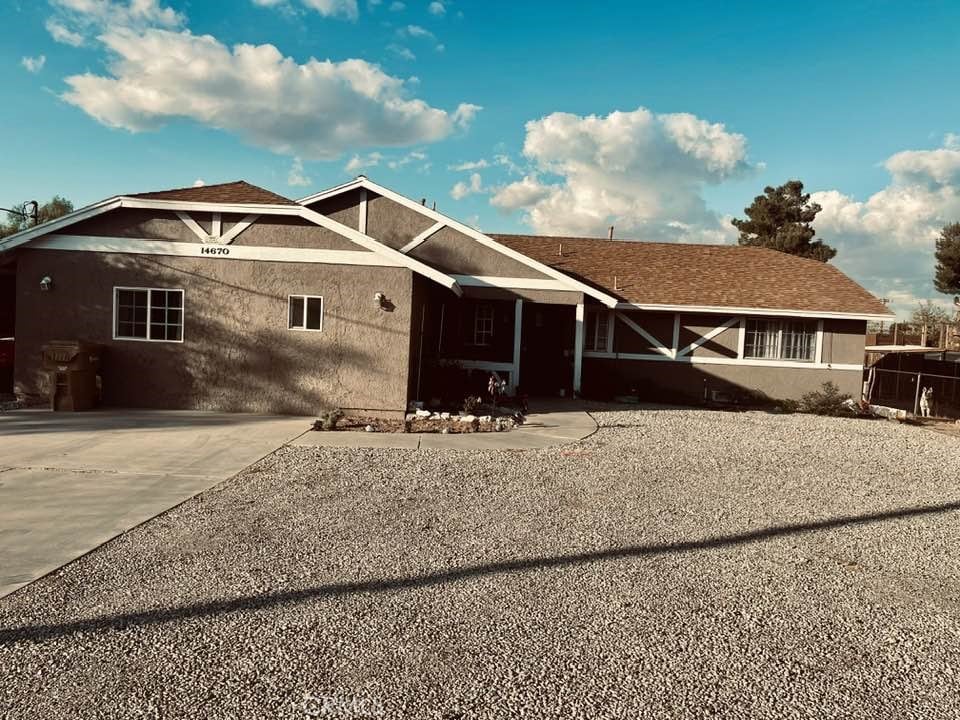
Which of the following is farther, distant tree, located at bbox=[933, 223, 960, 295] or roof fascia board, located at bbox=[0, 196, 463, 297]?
distant tree, located at bbox=[933, 223, 960, 295]

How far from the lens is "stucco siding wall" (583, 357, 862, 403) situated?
685 inches

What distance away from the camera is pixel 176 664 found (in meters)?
3.47

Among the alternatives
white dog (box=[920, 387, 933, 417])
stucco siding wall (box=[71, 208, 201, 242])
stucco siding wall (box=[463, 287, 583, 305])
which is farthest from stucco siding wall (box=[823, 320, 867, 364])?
stucco siding wall (box=[71, 208, 201, 242])

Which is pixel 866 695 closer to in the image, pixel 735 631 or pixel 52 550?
pixel 735 631

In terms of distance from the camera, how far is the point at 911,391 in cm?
2027

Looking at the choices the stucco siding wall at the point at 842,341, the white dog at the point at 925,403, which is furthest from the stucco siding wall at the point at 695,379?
the white dog at the point at 925,403

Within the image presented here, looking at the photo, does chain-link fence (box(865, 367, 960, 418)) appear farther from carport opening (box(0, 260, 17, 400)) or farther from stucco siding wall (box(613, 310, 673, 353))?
carport opening (box(0, 260, 17, 400))

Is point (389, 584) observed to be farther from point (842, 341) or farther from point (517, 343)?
point (842, 341)

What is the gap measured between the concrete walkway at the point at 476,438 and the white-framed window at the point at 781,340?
282 inches

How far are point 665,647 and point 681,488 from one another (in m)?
4.37

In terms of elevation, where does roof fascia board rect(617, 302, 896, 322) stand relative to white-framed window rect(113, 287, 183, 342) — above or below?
above

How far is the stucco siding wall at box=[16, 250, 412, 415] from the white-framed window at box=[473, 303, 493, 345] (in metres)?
6.13

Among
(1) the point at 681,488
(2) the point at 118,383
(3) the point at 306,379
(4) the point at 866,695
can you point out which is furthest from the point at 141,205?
(4) the point at 866,695

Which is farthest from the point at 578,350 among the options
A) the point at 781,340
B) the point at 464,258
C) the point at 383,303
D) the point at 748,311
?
the point at 383,303
